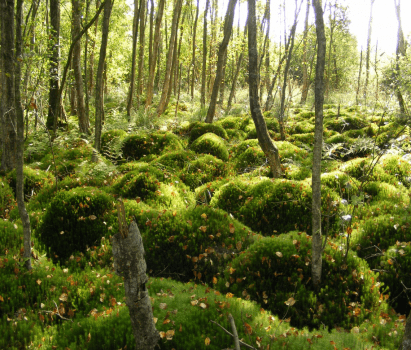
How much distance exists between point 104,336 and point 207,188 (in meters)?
4.01

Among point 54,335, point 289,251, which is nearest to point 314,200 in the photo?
point 289,251

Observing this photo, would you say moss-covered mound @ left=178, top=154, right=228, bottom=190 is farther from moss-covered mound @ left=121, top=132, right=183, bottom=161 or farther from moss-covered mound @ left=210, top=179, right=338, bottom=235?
moss-covered mound @ left=121, top=132, right=183, bottom=161

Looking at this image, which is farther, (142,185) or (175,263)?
(142,185)

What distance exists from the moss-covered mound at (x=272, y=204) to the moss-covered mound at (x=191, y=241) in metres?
0.66

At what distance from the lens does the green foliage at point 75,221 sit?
4.35 m

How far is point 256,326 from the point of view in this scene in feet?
8.70

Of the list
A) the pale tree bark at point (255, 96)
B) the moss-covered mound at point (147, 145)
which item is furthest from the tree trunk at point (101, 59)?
the pale tree bark at point (255, 96)

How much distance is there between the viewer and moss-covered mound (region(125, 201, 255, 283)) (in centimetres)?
397

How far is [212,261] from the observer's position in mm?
3973

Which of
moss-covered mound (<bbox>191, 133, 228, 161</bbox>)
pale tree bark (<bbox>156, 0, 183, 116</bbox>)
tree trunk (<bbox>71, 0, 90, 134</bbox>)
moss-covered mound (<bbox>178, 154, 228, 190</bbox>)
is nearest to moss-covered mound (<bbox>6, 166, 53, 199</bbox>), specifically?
moss-covered mound (<bbox>178, 154, 228, 190</bbox>)

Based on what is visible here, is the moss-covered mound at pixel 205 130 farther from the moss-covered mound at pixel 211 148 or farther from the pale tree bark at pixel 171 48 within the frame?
the pale tree bark at pixel 171 48

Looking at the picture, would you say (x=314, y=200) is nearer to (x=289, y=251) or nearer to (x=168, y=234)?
(x=289, y=251)

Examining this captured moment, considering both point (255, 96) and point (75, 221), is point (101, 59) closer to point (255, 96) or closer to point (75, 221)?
point (255, 96)

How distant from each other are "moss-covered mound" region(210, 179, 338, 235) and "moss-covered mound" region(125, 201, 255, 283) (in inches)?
26.0
